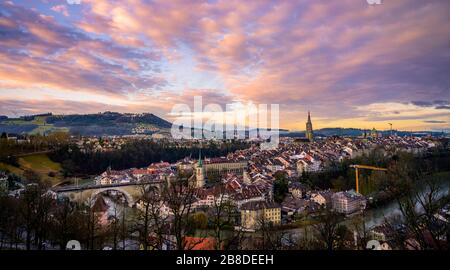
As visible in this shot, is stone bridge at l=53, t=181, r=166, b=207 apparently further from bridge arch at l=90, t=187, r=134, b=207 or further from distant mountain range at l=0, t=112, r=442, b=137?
distant mountain range at l=0, t=112, r=442, b=137

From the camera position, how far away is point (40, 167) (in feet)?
37.8

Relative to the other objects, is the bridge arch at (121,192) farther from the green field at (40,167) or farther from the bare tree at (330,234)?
A: the bare tree at (330,234)

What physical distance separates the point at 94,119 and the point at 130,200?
16.1 meters

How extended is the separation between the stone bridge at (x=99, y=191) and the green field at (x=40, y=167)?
6.88 feet

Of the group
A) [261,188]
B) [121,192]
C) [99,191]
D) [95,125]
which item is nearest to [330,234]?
[261,188]

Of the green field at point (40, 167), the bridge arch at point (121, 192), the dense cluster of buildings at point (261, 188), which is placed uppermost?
the green field at point (40, 167)

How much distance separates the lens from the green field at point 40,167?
10.1m

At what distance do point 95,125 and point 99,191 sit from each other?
14.6 metres

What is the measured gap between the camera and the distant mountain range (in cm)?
1678

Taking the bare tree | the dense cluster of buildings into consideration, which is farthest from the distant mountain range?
the bare tree

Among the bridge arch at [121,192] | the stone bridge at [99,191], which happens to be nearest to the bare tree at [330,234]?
the stone bridge at [99,191]
